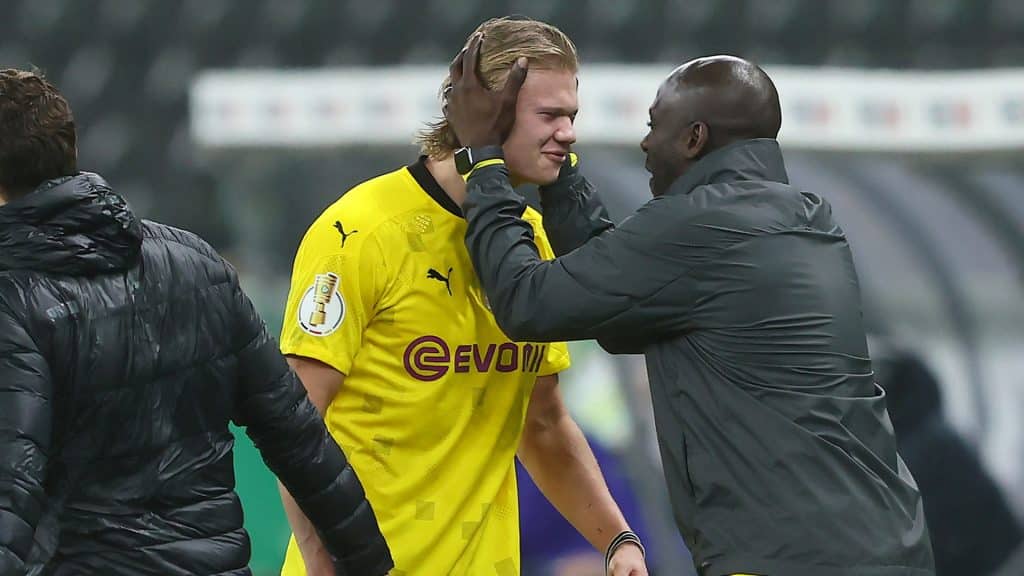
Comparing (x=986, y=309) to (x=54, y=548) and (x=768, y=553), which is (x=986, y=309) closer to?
(x=768, y=553)

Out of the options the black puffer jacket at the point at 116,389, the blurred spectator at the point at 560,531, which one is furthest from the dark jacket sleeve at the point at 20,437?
the blurred spectator at the point at 560,531

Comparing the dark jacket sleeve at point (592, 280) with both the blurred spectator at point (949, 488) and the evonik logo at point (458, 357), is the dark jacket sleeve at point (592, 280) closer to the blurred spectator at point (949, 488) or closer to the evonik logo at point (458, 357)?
the evonik logo at point (458, 357)

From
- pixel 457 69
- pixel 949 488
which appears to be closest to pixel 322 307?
pixel 457 69

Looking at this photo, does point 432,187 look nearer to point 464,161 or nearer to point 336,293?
point 464,161

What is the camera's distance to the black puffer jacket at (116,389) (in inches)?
82.5

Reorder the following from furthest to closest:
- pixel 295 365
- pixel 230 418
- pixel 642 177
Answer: pixel 642 177
pixel 295 365
pixel 230 418

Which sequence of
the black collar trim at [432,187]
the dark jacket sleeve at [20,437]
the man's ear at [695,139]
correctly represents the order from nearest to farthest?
the dark jacket sleeve at [20,437]
the man's ear at [695,139]
the black collar trim at [432,187]

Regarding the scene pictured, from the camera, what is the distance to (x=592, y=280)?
2.57 meters

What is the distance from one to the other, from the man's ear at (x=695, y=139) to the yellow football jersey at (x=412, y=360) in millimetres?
449

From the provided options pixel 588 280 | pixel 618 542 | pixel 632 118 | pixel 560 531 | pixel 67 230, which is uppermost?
pixel 67 230

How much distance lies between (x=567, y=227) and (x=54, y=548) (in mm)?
1114

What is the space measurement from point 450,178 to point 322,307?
0.35m

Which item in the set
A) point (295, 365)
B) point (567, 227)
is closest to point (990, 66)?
point (567, 227)

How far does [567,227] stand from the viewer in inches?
114
